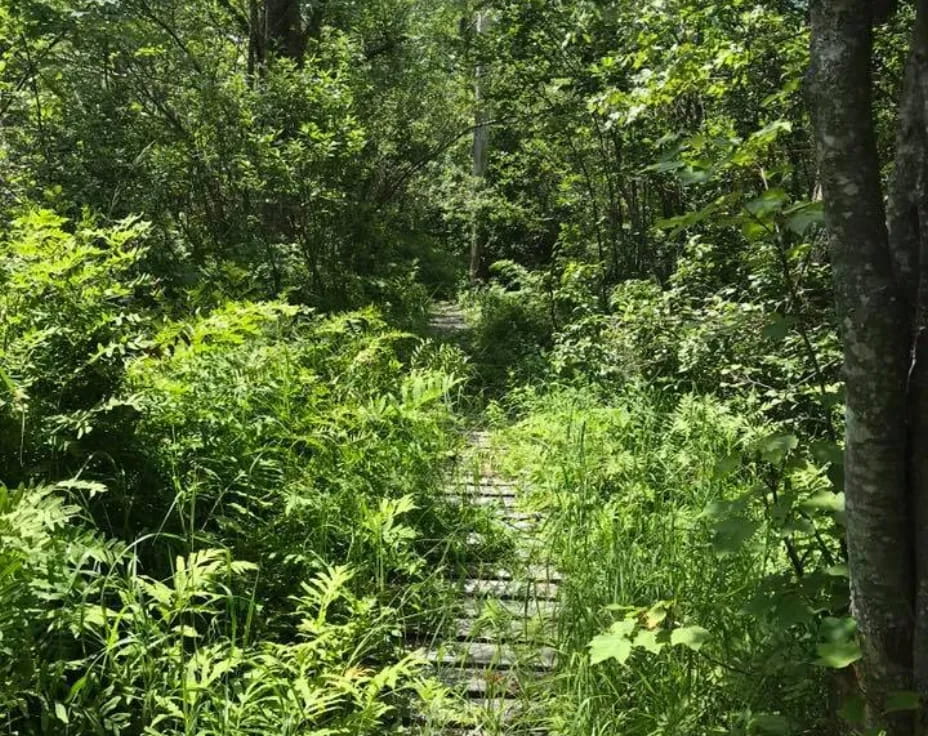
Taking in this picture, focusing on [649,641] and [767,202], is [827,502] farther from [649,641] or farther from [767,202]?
[767,202]

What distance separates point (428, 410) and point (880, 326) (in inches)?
141

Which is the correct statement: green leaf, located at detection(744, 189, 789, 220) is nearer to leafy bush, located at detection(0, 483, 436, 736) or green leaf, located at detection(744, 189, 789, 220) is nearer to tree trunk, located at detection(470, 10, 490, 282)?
leafy bush, located at detection(0, 483, 436, 736)

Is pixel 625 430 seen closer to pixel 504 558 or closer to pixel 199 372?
pixel 504 558

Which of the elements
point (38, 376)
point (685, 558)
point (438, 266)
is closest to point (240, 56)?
point (438, 266)

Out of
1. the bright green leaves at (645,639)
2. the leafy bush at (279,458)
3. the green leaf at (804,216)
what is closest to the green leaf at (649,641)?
the bright green leaves at (645,639)

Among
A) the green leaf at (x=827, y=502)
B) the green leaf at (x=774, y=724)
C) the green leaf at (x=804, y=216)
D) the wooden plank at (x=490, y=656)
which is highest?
the green leaf at (x=804, y=216)

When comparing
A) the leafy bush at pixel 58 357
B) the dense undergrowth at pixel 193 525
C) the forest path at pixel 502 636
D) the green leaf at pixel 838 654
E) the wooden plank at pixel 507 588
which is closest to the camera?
the green leaf at pixel 838 654

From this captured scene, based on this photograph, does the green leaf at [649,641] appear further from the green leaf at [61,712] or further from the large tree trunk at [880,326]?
the green leaf at [61,712]

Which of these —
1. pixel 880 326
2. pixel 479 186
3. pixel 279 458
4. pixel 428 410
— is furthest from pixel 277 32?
pixel 880 326

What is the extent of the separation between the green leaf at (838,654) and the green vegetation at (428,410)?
0.04 ft

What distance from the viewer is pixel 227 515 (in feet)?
11.6

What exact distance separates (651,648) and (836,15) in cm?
178

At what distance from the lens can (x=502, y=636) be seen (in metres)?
3.09

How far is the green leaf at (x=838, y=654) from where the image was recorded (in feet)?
6.17
